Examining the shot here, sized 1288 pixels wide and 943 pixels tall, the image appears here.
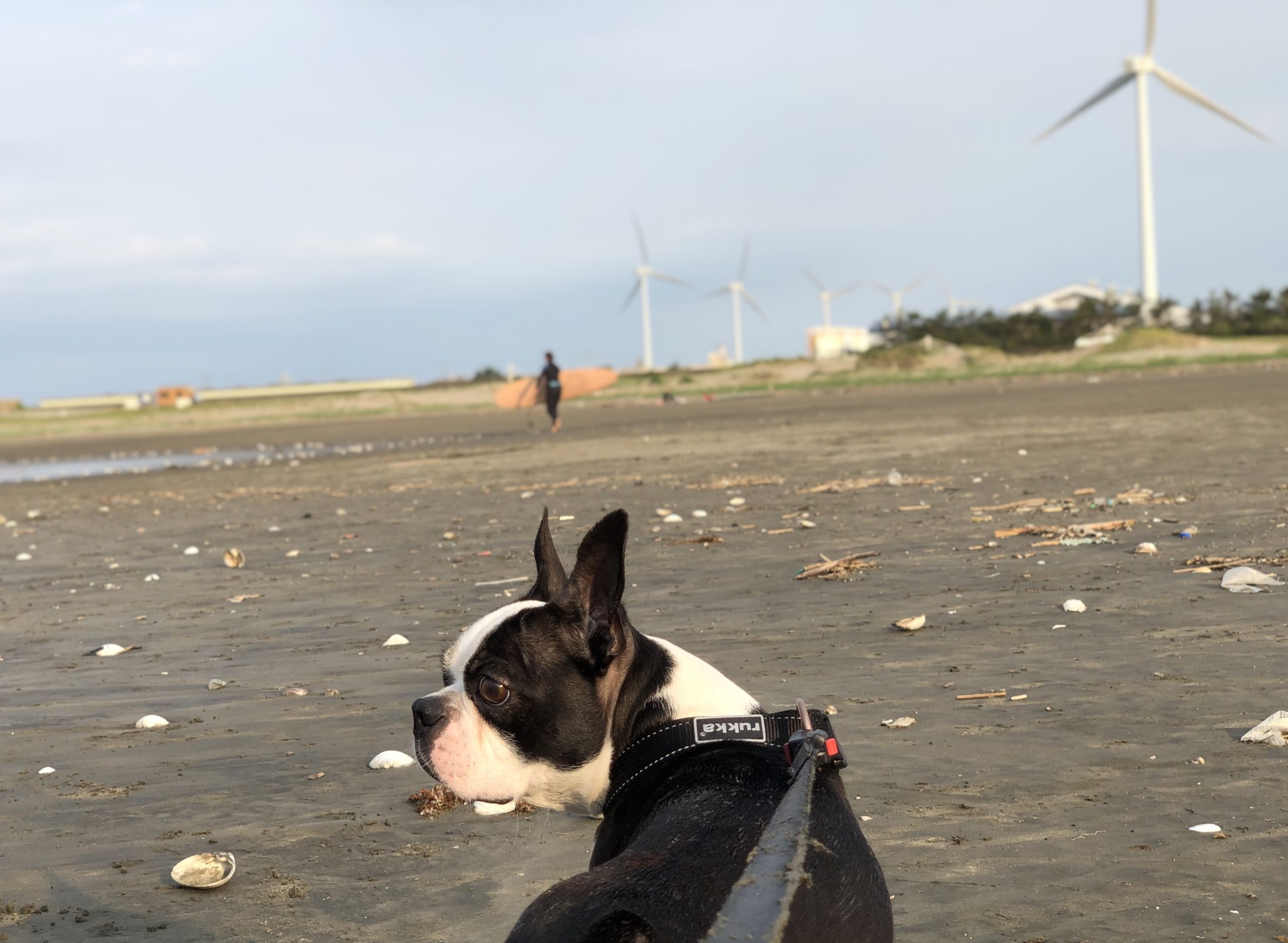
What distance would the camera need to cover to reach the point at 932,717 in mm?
5980

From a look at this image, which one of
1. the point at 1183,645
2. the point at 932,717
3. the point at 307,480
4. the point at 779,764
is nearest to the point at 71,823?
the point at 779,764

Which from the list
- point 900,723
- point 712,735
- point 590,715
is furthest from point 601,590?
point 900,723

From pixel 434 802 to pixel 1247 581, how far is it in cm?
551

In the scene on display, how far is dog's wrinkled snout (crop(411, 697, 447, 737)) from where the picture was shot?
371 centimetres

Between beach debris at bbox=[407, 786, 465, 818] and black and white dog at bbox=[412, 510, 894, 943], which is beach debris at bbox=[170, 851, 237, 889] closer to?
beach debris at bbox=[407, 786, 465, 818]

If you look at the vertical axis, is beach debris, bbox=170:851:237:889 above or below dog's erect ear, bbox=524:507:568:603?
below

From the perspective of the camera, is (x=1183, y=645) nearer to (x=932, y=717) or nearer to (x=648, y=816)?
(x=932, y=717)

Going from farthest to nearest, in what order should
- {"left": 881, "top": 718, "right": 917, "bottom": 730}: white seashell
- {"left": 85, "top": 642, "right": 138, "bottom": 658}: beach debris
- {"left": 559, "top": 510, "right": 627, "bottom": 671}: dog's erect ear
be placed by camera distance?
{"left": 85, "top": 642, "right": 138, "bottom": 658}: beach debris
{"left": 881, "top": 718, "right": 917, "bottom": 730}: white seashell
{"left": 559, "top": 510, "right": 627, "bottom": 671}: dog's erect ear

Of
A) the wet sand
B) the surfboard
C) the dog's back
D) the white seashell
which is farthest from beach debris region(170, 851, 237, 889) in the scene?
the surfboard

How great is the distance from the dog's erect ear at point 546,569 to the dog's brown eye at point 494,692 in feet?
1.36

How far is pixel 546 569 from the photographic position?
4121 mm

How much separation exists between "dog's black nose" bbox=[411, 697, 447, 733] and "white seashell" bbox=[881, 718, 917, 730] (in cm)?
274

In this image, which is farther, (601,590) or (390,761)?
(390,761)

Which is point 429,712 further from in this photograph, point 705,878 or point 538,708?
point 705,878
